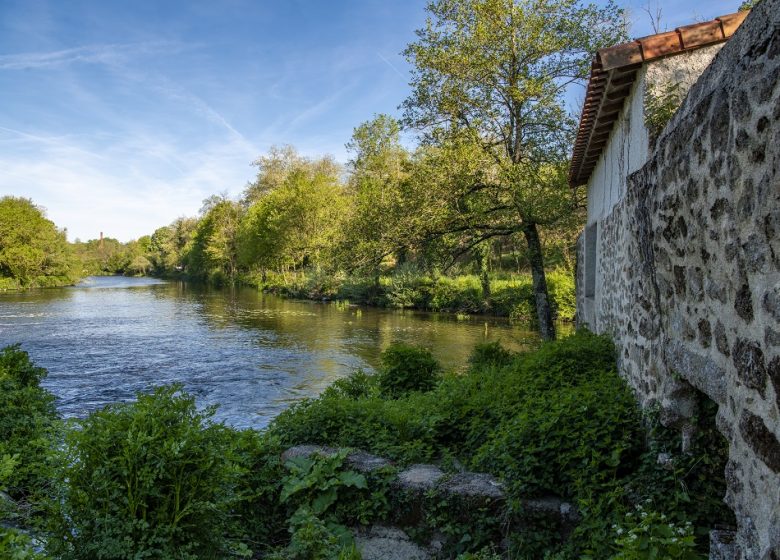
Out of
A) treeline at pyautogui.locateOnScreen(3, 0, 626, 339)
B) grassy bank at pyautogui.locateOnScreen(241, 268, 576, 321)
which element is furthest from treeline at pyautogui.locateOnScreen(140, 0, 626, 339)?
grassy bank at pyautogui.locateOnScreen(241, 268, 576, 321)

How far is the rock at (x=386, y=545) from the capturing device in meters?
4.77

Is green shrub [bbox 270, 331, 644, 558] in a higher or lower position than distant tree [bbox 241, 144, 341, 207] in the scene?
lower

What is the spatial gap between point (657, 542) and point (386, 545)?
2.45 m

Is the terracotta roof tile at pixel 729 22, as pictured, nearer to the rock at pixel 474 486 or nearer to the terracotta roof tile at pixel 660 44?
the terracotta roof tile at pixel 660 44

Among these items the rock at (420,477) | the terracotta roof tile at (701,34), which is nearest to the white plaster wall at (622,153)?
the terracotta roof tile at (701,34)

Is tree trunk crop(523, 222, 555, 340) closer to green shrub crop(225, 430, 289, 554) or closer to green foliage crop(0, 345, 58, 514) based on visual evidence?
green shrub crop(225, 430, 289, 554)

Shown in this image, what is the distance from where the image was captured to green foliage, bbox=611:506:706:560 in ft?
10.5

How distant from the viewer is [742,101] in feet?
7.41

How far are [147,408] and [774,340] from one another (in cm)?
386

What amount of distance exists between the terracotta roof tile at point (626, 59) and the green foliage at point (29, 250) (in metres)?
46.1

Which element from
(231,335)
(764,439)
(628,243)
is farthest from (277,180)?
(764,439)

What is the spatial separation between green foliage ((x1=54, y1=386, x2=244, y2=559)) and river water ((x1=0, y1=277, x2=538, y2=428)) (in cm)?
302

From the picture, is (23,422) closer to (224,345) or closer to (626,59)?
(626,59)

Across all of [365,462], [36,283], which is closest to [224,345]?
[365,462]
